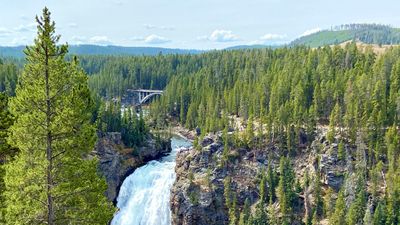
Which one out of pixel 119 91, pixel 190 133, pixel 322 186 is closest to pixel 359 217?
pixel 322 186

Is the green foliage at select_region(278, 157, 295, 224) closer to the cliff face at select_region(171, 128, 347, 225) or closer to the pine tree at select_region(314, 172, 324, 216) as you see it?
the cliff face at select_region(171, 128, 347, 225)

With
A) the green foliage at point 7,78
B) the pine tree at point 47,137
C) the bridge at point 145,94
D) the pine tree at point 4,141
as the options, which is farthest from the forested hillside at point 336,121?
the bridge at point 145,94

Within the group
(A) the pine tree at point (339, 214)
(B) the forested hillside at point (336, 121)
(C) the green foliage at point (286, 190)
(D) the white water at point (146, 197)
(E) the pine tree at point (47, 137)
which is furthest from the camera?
(D) the white water at point (146, 197)

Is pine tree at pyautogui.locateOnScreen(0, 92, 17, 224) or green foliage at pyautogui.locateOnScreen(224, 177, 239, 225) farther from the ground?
pine tree at pyautogui.locateOnScreen(0, 92, 17, 224)

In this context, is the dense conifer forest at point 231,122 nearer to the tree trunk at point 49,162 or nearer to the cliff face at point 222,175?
the tree trunk at point 49,162

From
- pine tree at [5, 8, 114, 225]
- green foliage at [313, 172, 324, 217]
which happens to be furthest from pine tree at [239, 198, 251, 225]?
pine tree at [5, 8, 114, 225]

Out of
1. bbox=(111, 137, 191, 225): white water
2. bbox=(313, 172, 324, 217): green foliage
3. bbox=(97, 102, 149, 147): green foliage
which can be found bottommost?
bbox=(111, 137, 191, 225): white water

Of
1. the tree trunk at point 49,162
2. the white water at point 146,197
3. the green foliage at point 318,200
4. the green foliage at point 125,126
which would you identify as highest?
the tree trunk at point 49,162
